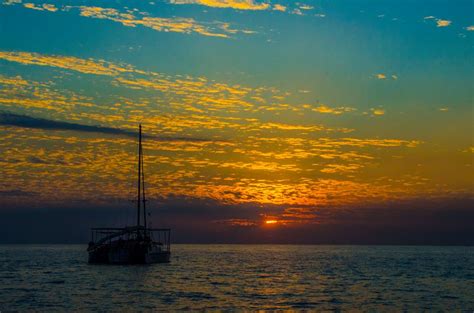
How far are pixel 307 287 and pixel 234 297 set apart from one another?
17251 millimetres

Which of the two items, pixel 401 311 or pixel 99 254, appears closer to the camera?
pixel 401 311

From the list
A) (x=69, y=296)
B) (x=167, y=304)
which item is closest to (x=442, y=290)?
(x=167, y=304)

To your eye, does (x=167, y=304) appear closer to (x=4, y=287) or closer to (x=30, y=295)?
(x=30, y=295)

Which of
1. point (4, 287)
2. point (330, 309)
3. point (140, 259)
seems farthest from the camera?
point (140, 259)

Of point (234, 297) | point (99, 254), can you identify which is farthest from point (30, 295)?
point (99, 254)

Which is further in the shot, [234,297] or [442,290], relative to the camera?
[442,290]

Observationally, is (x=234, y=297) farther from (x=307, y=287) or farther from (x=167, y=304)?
(x=307, y=287)

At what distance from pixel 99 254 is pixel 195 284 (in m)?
36.0

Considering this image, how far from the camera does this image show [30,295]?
212 ft

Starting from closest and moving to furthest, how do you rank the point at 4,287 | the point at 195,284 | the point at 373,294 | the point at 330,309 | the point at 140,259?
the point at 330,309, the point at 373,294, the point at 4,287, the point at 195,284, the point at 140,259

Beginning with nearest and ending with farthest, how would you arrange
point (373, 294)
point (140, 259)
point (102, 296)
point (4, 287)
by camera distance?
1. point (102, 296)
2. point (373, 294)
3. point (4, 287)
4. point (140, 259)

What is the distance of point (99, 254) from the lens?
4336 inches

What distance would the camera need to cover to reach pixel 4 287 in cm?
7394

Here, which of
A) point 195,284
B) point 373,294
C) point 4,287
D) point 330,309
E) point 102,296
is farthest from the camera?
point 195,284
